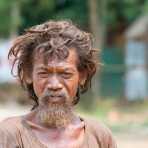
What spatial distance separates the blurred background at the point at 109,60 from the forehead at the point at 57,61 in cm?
1329

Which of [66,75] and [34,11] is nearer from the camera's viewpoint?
[66,75]

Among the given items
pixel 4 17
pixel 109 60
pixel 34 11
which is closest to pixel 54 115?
pixel 109 60

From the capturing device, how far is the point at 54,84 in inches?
139

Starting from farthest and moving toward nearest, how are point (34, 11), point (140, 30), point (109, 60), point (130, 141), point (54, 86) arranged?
point (34, 11) → point (109, 60) → point (140, 30) → point (130, 141) → point (54, 86)

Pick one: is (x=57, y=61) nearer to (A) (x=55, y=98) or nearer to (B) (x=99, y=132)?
(A) (x=55, y=98)

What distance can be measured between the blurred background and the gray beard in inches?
523

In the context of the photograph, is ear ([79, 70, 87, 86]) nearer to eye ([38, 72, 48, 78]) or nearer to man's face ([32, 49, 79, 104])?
man's face ([32, 49, 79, 104])

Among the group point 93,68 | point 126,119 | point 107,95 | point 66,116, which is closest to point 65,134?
point 66,116

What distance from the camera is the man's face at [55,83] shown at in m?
3.54

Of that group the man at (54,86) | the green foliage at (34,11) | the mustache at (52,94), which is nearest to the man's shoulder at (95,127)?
the man at (54,86)

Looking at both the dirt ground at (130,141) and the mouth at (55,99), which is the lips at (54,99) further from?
the dirt ground at (130,141)

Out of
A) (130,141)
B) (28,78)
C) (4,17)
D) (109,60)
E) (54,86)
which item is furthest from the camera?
(4,17)

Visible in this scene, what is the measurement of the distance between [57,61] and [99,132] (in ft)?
1.26

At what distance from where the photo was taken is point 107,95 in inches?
1128
